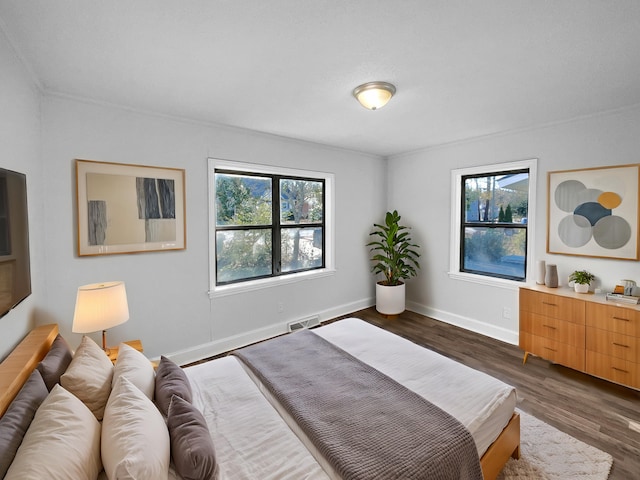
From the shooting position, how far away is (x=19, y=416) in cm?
108

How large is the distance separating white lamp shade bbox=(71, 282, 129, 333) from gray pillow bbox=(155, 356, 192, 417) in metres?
0.67

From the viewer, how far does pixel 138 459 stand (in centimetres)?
100

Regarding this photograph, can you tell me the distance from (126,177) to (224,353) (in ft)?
6.56

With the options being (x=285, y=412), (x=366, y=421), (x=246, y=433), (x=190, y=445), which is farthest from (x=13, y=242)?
(x=366, y=421)

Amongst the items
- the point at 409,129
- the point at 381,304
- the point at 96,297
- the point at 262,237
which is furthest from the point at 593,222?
the point at 96,297

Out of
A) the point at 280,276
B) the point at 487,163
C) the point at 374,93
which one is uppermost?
the point at 374,93

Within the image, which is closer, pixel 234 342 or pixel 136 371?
pixel 136 371

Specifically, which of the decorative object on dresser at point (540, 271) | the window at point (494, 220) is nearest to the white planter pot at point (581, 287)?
the decorative object on dresser at point (540, 271)

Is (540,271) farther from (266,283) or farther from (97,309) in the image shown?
(97,309)

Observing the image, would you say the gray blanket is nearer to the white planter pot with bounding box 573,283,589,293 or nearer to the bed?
the bed

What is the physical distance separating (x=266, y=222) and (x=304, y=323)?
1.41m

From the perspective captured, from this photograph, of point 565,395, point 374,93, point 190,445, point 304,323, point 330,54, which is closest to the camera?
point 190,445

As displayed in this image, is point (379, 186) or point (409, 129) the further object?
point (379, 186)

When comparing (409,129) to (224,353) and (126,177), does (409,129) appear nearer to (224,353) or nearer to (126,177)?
(126,177)
